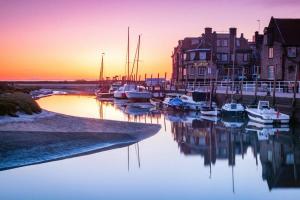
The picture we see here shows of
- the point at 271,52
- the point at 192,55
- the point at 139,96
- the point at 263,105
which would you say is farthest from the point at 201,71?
the point at 263,105

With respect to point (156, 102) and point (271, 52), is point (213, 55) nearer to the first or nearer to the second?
point (156, 102)

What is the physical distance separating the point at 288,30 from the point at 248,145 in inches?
1610

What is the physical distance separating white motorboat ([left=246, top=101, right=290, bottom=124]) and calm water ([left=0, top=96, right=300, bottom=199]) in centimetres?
907

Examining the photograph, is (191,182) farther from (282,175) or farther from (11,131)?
(11,131)

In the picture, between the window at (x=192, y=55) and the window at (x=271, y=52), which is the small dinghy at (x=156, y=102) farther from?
the window at (x=271, y=52)

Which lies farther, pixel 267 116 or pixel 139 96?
pixel 139 96

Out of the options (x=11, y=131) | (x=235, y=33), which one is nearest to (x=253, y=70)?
(x=235, y=33)

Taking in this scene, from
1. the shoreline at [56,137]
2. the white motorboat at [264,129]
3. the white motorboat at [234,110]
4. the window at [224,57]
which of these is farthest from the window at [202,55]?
the shoreline at [56,137]

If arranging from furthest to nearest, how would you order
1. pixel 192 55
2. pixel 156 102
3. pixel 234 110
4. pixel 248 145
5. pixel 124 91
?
pixel 192 55, pixel 124 91, pixel 156 102, pixel 234 110, pixel 248 145

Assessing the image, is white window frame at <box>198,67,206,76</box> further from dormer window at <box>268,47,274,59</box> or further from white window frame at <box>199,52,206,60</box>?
dormer window at <box>268,47,274,59</box>

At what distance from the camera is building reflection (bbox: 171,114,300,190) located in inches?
1091

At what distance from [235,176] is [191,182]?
122 inches

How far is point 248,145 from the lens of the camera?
123ft

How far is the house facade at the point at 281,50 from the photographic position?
71.2 m
